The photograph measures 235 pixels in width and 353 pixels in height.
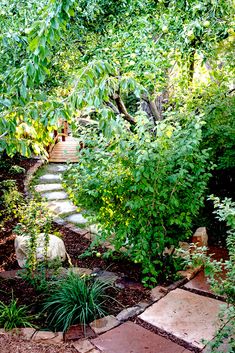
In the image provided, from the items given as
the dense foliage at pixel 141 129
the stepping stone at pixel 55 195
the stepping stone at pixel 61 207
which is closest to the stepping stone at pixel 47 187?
the stepping stone at pixel 55 195

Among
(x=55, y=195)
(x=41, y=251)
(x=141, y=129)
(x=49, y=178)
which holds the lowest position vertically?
(x=41, y=251)

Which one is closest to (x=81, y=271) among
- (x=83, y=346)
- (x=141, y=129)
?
(x=83, y=346)

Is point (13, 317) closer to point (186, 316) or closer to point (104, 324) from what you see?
point (104, 324)

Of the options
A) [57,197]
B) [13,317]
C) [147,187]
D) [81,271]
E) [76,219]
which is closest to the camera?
[13,317]

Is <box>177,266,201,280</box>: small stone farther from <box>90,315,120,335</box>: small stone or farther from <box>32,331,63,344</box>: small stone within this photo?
<box>32,331,63,344</box>: small stone

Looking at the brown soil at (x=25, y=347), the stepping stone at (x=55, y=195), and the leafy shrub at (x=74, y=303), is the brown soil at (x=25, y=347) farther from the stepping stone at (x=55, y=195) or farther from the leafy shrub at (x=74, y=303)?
the stepping stone at (x=55, y=195)

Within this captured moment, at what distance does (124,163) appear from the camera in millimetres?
2719

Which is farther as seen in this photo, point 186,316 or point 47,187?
point 47,187

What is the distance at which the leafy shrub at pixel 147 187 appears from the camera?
261 cm

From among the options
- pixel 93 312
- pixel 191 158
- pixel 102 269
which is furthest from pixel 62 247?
pixel 191 158

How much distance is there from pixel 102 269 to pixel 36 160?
5355 mm

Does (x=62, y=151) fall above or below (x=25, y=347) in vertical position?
above

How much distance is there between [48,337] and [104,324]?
406mm

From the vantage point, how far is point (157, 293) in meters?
2.70
